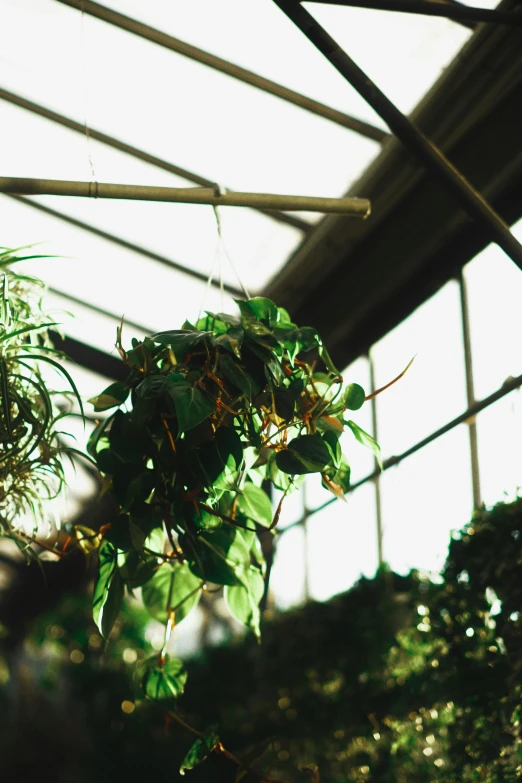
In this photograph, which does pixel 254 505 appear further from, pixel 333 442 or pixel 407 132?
pixel 407 132

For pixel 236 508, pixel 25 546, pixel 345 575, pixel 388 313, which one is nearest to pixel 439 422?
pixel 388 313

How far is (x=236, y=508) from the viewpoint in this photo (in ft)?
5.55

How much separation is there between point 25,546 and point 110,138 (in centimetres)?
223

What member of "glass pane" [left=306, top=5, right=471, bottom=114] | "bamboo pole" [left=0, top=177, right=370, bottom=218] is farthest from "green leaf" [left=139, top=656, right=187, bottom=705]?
"glass pane" [left=306, top=5, right=471, bottom=114]

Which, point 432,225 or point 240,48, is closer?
point 240,48

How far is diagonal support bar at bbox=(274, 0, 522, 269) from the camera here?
1.94 m

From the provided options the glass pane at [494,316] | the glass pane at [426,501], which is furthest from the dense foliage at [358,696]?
the glass pane at [494,316]

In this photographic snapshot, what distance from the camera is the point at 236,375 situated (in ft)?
4.73

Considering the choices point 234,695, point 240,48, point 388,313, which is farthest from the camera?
point 234,695

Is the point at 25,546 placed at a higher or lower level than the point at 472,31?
lower

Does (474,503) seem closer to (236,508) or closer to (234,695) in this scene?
(236,508)

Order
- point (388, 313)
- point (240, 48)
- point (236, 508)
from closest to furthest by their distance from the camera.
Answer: point (236, 508) → point (240, 48) → point (388, 313)

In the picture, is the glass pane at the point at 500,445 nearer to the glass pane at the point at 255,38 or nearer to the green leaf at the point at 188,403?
the glass pane at the point at 255,38

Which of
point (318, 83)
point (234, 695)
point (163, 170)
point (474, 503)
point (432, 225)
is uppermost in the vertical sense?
point (163, 170)
